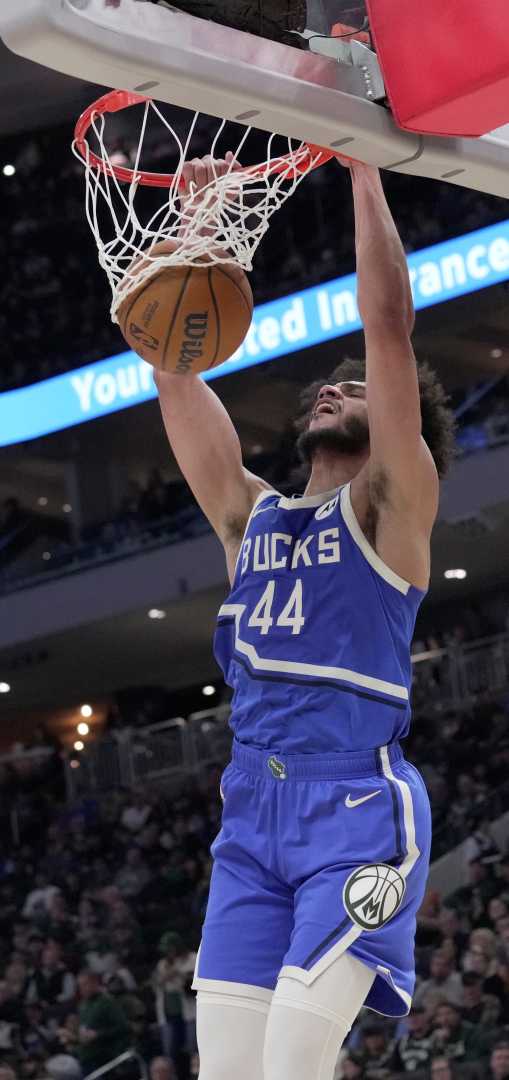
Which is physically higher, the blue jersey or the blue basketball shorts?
the blue jersey

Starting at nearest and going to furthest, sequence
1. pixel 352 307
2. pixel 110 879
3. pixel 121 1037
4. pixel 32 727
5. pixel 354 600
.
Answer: pixel 354 600
pixel 121 1037
pixel 110 879
pixel 352 307
pixel 32 727

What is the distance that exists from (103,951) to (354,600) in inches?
446

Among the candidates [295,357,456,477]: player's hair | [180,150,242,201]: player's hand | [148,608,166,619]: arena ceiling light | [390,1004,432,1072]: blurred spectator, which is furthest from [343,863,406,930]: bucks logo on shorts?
[148,608,166,619]: arena ceiling light

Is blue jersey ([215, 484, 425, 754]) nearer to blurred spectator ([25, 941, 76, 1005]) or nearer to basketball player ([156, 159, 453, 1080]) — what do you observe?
basketball player ([156, 159, 453, 1080])

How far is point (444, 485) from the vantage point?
16812 mm

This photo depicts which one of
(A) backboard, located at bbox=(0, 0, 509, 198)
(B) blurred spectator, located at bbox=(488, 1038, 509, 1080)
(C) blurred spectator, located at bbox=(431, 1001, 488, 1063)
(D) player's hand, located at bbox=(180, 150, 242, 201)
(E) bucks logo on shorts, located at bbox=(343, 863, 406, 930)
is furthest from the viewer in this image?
(C) blurred spectator, located at bbox=(431, 1001, 488, 1063)

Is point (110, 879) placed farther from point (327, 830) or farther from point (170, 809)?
point (327, 830)

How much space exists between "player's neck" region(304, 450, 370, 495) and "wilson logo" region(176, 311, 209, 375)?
404 mm

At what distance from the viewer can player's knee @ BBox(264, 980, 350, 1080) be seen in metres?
3.19

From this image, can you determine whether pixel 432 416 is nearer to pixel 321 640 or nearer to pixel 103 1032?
pixel 321 640

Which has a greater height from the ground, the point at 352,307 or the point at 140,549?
the point at 352,307

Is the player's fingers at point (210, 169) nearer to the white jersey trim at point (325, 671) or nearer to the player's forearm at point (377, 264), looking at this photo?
the player's forearm at point (377, 264)

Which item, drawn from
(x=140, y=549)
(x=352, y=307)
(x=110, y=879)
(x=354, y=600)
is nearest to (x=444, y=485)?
(x=352, y=307)

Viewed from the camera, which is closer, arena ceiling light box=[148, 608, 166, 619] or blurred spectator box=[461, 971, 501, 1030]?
blurred spectator box=[461, 971, 501, 1030]
